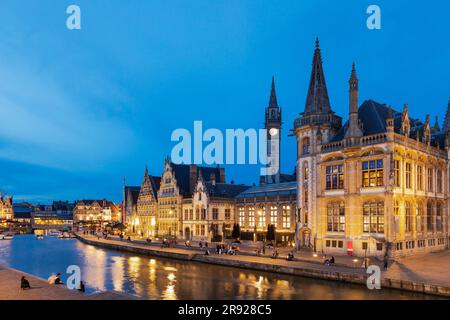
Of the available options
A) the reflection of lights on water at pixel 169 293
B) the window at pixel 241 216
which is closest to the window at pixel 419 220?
the window at pixel 241 216

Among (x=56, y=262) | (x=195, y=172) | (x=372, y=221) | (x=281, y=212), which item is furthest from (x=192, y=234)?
(x=372, y=221)

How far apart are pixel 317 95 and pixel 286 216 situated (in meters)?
19.8

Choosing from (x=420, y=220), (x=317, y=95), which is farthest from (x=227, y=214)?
(x=420, y=220)

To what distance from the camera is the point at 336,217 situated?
49.8 meters

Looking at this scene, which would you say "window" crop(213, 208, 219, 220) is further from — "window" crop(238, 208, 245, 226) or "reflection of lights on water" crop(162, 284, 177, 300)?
"reflection of lights on water" crop(162, 284, 177, 300)

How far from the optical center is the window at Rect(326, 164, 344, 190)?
49.5m

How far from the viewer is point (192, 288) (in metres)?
34.4

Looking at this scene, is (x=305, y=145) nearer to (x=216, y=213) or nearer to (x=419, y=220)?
(x=419, y=220)

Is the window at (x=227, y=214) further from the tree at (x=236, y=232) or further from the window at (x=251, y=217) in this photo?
the tree at (x=236, y=232)

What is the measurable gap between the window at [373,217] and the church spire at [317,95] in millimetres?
14866

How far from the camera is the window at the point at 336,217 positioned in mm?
49188

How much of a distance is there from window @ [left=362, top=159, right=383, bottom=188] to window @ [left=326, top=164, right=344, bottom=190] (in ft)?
10.2

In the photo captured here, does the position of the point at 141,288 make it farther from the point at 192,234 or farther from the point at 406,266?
the point at 192,234

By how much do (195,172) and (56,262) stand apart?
38.9 m
